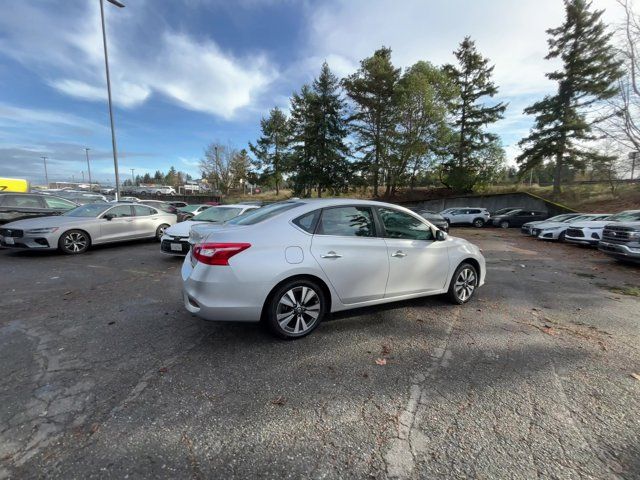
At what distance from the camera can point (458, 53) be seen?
113ft

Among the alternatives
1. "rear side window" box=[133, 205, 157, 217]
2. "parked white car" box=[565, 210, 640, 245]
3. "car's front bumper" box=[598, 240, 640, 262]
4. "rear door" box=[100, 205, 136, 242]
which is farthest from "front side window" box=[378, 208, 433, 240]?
"parked white car" box=[565, 210, 640, 245]

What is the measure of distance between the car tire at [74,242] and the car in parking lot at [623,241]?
1463cm

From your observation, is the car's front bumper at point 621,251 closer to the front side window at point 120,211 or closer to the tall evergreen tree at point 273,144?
the front side window at point 120,211

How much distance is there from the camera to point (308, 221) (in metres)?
3.55

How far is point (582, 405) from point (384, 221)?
255 cm

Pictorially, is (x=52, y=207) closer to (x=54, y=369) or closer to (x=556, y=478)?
(x=54, y=369)

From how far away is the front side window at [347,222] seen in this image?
3.63m

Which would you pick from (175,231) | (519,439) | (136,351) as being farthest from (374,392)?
(175,231)

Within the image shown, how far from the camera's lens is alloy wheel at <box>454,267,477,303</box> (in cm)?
478

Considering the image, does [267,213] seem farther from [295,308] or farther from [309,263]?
[295,308]

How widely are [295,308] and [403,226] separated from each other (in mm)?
1861

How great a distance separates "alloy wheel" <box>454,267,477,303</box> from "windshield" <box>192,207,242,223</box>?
614cm

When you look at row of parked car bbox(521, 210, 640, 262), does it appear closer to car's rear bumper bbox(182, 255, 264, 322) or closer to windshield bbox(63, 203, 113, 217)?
car's rear bumper bbox(182, 255, 264, 322)

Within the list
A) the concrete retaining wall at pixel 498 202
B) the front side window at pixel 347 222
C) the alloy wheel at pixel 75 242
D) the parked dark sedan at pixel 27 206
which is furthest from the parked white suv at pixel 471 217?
the parked dark sedan at pixel 27 206
